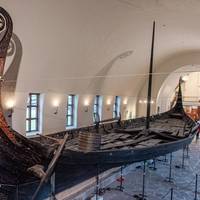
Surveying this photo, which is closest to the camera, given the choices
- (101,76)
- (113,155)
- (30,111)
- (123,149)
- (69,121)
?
(113,155)

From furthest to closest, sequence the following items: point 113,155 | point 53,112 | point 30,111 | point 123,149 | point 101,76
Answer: point 101,76
point 53,112
point 30,111
point 123,149
point 113,155

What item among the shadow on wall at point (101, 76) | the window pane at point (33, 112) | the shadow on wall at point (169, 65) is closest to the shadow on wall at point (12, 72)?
the window pane at point (33, 112)

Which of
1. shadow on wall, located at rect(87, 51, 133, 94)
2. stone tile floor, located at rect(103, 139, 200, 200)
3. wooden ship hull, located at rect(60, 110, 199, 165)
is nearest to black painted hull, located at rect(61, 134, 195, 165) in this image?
wooden ship hull, located at rect(60, 110, 199, 165)

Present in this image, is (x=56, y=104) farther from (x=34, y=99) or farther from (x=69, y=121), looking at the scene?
(x=69, y=121)

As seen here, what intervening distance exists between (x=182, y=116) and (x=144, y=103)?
17.8 feet

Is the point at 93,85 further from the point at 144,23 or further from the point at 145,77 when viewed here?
the point at 145,77

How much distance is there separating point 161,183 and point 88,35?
5.12m

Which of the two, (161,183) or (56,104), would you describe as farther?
(56,104)

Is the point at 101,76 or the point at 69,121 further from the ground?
the point at 101,76

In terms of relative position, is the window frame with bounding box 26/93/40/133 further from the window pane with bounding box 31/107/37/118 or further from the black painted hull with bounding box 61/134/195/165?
the black painted hull with bounding box 61/134/195/165

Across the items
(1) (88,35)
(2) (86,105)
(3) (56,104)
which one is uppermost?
(1) (88,35)

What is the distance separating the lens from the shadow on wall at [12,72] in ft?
23.1

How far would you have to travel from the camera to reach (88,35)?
8492 mm

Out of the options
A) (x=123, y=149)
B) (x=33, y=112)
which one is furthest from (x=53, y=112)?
(x=123, y=149)
